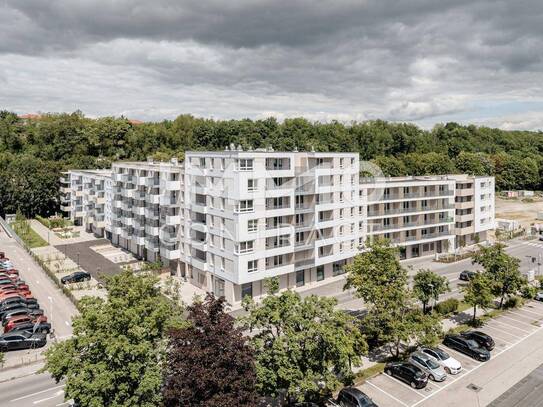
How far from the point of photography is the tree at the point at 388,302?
34.1 metres

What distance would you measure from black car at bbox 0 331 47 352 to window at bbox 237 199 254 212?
24508 millimetres

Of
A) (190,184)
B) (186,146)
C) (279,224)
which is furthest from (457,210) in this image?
(186,146)

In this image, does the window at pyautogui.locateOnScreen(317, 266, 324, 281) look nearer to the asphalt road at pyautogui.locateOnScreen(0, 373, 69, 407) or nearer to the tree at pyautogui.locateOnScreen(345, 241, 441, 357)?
the tree at pyautogui.locateOnScreen(345, 241, 441, 357)

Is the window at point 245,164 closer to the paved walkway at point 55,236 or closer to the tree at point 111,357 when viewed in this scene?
the tree at point 111,357

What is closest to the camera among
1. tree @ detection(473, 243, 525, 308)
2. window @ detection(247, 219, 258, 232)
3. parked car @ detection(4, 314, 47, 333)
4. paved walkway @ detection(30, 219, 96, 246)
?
parked car @ detection(4, 314, 47, 333)

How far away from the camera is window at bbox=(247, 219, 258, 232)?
5026cm

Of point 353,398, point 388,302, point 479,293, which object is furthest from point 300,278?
point 353,398

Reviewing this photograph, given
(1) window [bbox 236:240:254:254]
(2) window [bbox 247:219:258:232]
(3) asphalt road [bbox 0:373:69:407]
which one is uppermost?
(2) window [bbox 247:219:258:232]

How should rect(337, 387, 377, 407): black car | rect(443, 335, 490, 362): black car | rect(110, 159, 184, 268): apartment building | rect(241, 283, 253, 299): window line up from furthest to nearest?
rect(110, 159, 184, 268): apartment building, rect(241, 283, 253, 299): window, rect(443, 335, 490, 362): black car, rect(337, 387, 377, 407): black car

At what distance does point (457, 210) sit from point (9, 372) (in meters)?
74.5

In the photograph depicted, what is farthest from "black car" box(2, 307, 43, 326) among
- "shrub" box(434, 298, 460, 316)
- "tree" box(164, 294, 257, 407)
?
"shrub" box(434, 298, 460, 316)

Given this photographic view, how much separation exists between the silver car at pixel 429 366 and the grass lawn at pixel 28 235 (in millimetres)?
76167

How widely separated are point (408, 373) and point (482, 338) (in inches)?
439

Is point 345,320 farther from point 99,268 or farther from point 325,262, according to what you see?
point 99,268
